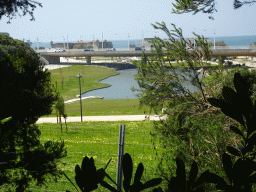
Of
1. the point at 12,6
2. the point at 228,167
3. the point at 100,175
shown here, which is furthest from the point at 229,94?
the point at 12,6

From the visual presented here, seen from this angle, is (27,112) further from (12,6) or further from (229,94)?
(229,94)

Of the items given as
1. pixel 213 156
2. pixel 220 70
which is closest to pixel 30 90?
pixel 213 156

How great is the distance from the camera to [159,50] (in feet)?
14.8

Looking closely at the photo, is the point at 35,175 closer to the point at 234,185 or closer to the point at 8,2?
the point at 8,2

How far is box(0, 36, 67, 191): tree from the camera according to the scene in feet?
7.38

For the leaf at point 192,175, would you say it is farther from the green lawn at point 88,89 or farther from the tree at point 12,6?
the green lawn at point 88,89

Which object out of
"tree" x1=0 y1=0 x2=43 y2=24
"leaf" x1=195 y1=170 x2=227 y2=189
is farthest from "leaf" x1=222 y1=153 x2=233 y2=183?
"tree" x1=0 y1=0 x2=43 y2=24

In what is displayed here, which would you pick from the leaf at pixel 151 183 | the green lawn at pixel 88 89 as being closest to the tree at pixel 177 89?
the leaf at pixel 151 183

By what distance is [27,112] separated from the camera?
2.59 m

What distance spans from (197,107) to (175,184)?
12.0ft

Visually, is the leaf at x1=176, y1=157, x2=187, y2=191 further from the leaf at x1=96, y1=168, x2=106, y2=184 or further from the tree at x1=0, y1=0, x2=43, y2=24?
the tree at x1=0, y1=0, x2=43, y2=24

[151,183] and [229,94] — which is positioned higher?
[229,94]

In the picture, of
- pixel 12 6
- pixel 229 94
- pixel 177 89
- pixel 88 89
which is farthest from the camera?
pixel 88 89

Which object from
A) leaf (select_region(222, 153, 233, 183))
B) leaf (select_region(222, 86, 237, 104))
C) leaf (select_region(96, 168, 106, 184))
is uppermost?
leaf (select_region(222, 86, 237, 104))
